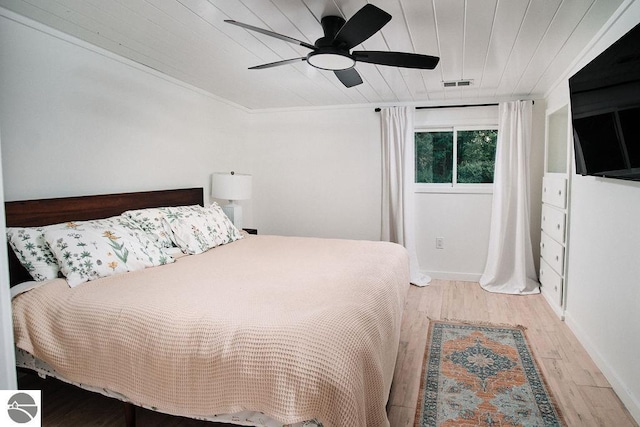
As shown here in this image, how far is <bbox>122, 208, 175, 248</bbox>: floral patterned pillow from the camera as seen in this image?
2.91 meters

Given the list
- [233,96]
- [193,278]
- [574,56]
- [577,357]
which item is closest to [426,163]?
[574,56]

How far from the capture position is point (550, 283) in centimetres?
388

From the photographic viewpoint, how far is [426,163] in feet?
16.1

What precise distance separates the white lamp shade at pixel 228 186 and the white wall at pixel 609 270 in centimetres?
308

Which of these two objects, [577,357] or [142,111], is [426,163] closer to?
[577,357]

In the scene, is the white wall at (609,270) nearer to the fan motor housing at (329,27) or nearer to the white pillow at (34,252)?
the fan motor housing at (329,27)

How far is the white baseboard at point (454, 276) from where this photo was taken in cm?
473

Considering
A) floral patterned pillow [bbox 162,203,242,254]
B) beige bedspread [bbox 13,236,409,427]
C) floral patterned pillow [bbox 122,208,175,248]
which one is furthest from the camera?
floral patterned pillow [bbox 162,203,242,254]

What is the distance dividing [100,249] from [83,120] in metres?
1.03

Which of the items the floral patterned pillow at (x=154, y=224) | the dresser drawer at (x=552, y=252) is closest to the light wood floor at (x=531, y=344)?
the dresser drawer at (x=552, y=252)

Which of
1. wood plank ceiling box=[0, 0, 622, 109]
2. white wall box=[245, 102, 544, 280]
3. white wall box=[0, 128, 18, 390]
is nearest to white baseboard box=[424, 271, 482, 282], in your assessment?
white wall box=[245, 102, 544, 280]

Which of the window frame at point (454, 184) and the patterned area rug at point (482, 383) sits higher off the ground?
the window frame at point (454, 184)

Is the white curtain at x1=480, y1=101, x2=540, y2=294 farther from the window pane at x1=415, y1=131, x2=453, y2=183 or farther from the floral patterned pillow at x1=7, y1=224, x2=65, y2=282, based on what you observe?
the floral patterned pillow at x1=7, y1=224, x2=65, y2=282

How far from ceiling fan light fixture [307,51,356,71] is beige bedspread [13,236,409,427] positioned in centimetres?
128
